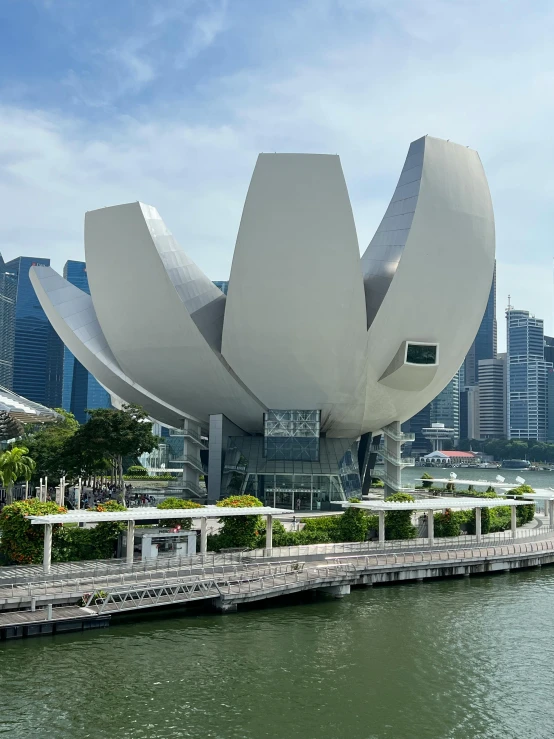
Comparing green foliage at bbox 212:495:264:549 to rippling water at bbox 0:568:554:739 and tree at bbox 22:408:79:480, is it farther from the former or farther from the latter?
tree at bbox 22:408:79:480

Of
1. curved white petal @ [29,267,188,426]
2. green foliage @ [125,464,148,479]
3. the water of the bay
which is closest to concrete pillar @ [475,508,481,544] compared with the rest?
curved white petal @ [29,267,188,426]

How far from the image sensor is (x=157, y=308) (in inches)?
1705

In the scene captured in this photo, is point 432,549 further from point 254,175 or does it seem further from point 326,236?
point 254,175

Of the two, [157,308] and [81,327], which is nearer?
[157,308]

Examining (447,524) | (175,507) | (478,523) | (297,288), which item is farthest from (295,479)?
(175,507)

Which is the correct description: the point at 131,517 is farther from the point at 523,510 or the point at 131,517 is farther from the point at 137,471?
the point at 137,471

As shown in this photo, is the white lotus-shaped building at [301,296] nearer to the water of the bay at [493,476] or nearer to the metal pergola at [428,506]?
the metal pergola at [428,506]

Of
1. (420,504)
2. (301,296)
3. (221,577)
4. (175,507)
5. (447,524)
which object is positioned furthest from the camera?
(301,296)

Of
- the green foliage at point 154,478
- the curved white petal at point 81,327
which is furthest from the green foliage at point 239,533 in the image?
the green foliage at point 154,478

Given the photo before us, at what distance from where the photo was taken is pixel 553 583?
1190 inches

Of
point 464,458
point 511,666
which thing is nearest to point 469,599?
point 511,666

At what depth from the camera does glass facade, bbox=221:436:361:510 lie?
45.8 meters

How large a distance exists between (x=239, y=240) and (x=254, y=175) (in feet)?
11.2

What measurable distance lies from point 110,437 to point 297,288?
1399 cm
